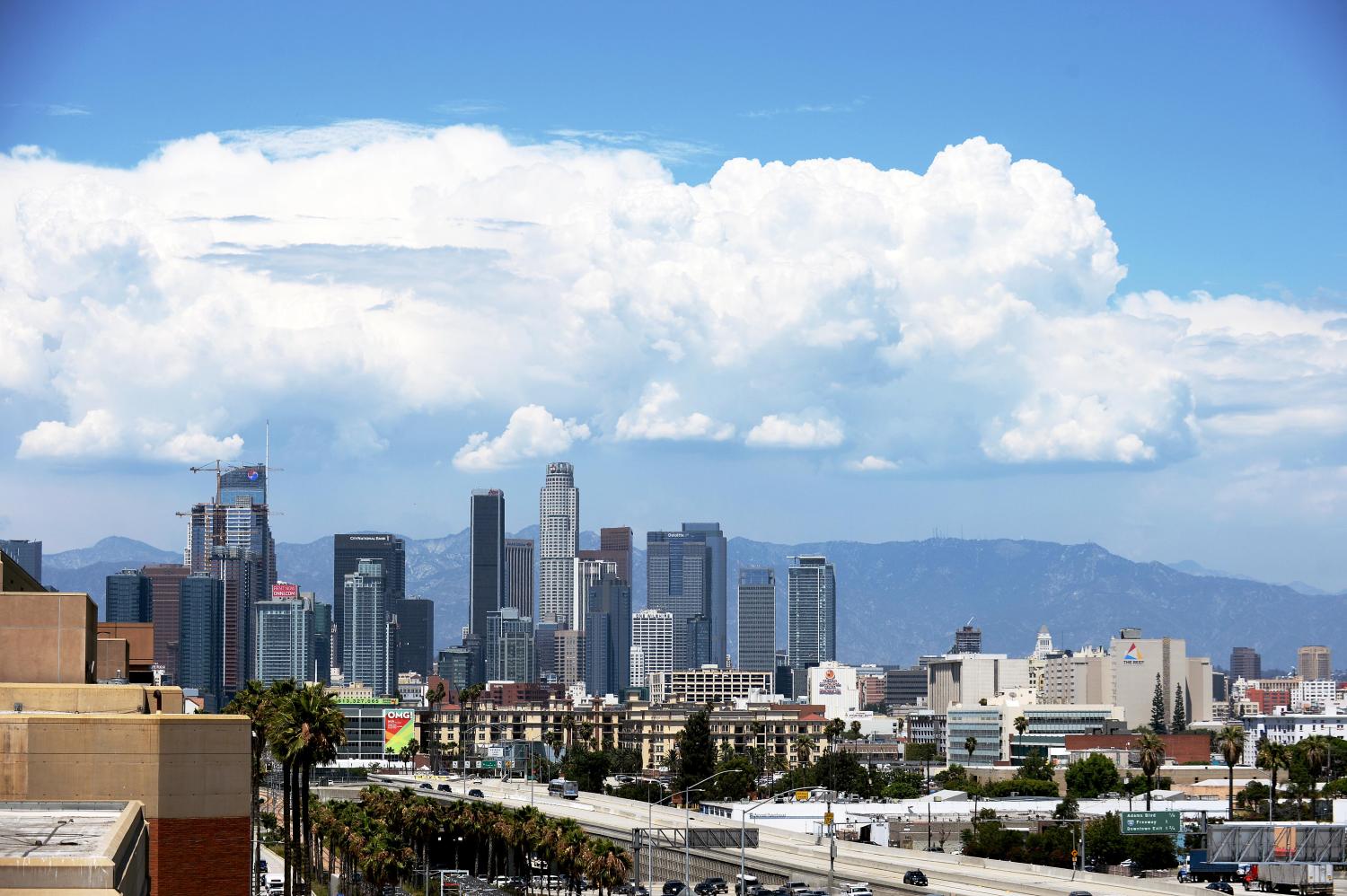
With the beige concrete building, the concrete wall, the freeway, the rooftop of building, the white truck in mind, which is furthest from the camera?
the white truck

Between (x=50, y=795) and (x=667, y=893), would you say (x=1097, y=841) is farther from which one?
(x=50, y=795)

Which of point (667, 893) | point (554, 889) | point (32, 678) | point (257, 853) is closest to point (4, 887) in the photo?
point (32, 678)

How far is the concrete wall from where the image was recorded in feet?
219

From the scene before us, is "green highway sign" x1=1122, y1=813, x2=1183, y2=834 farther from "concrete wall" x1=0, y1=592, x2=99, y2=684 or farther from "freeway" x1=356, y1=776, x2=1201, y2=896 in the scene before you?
"concrete wall" x1=0, y1=592, x2=99, y2=684

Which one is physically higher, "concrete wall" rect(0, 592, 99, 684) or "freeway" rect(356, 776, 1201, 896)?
"concrete wall" rect(0, 592, 99, 684)

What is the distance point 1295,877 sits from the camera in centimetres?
14662

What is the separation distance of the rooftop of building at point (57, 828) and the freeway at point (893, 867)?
78.5 meters

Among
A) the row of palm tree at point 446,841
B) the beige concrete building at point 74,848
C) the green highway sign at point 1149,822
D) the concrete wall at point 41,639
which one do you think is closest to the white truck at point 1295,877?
the green highway sign at point 1149,822

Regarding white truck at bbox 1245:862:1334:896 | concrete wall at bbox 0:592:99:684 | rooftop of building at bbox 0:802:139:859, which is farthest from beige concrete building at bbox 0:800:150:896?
white truck at bbox 1245:862:1334:896

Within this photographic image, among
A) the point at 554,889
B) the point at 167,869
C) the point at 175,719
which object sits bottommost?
the point at 554,889

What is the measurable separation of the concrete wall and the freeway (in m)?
71.1

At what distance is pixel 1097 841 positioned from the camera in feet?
575

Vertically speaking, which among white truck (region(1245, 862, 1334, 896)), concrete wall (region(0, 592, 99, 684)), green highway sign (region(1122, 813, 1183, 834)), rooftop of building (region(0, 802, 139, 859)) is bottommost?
white truck (region(1245, 862, 1334, 896))

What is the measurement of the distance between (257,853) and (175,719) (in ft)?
205
